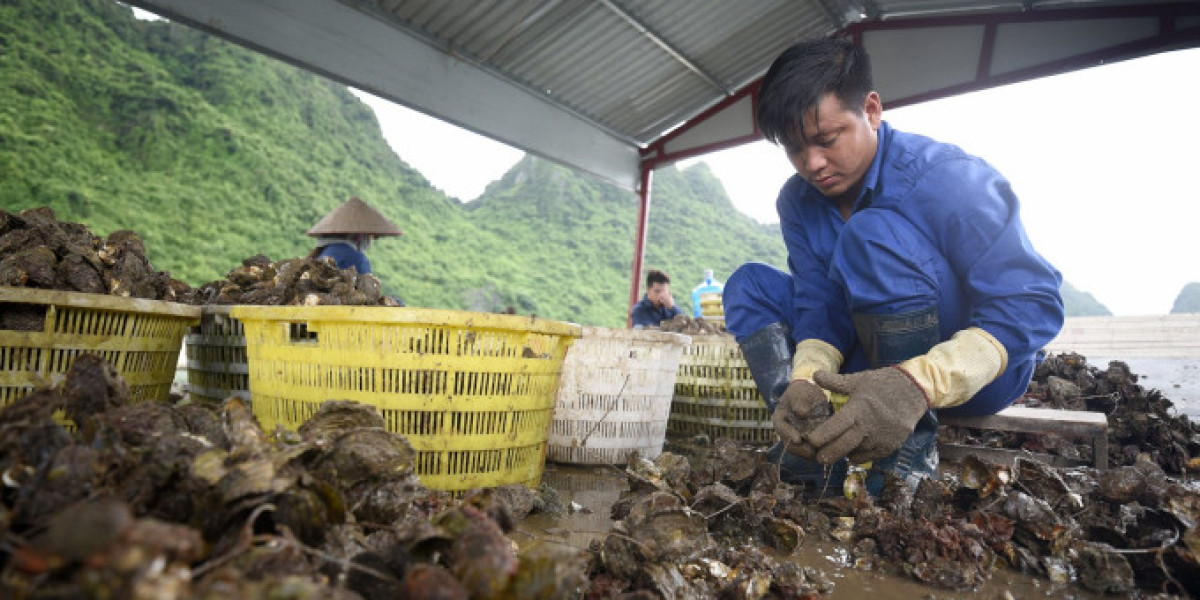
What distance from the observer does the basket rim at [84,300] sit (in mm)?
1828

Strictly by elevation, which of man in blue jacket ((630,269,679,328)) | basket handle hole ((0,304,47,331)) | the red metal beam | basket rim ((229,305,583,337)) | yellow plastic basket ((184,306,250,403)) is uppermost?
the red metal beam

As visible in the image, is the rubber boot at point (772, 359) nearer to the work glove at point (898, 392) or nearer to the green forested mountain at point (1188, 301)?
the work glove at point (898, 392)

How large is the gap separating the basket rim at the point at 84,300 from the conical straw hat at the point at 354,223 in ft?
11.1

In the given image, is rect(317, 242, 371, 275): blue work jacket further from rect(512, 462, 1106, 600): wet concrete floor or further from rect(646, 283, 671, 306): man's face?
rect(512, 462, 1106, 600): wet concrete floor

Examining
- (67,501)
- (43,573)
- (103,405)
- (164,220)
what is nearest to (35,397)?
(103,405)

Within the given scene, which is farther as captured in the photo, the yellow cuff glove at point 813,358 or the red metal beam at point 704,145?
the red metal beam at point 704,145

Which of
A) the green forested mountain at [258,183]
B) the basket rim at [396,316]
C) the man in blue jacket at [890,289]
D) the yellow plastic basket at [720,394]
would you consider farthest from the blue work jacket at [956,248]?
the green forested mountain at [258,183]

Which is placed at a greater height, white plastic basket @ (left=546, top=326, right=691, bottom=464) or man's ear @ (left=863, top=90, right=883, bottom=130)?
man's ear @ (left=863, top=90, right=883, bottom=130)

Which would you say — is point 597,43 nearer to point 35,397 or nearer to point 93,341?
point 93,341

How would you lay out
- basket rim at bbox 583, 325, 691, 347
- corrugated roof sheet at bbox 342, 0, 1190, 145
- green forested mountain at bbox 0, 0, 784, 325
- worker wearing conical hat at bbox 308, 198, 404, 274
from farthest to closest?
green forested mountain at bbox 0, 0, 784, 325 → corrugated roof sheet at bbox 342, 0, 1190, 145 → worker wearing conical hat at bbox 308, 198, 404, 274 → basket rim at bbox 583, 325, 691, 347

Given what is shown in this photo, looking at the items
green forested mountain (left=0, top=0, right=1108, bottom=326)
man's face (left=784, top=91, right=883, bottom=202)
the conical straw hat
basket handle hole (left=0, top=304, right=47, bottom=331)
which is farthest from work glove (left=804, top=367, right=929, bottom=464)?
green forested mountain (left=0, top=0, right=1108, bottom=326)

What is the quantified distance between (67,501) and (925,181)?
240 cm

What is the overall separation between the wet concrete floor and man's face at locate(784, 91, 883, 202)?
1259 millimetres

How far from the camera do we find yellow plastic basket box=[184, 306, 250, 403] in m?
2.70
